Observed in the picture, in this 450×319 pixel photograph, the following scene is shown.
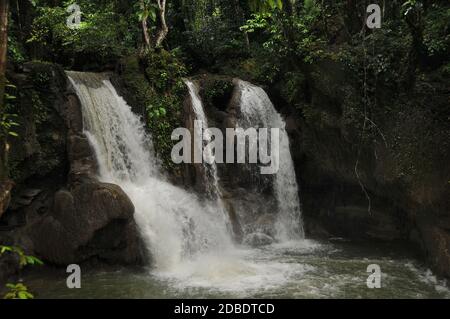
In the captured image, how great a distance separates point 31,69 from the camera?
355 inches

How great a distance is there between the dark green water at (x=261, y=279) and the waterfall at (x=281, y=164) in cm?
197

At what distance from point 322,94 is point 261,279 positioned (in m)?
5.41

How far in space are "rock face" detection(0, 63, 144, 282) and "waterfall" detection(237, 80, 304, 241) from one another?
443cm

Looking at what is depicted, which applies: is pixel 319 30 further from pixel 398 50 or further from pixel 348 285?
pixel 348 285

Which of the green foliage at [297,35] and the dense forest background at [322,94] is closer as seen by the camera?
the dense forest background at [322,94]

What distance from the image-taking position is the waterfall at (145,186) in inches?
356

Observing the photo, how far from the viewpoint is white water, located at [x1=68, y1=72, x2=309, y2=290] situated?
8.16 meters

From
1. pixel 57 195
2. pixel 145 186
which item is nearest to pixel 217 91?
pixel 145 186

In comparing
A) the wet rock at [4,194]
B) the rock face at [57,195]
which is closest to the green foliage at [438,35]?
the rock face at [57,195]

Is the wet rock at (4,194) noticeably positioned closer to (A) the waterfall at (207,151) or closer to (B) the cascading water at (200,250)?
(B) the cascading water at (200,250)

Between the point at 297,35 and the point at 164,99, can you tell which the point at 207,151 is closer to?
the point at 164,99

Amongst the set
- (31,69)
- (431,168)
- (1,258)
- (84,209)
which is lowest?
(1,258)
